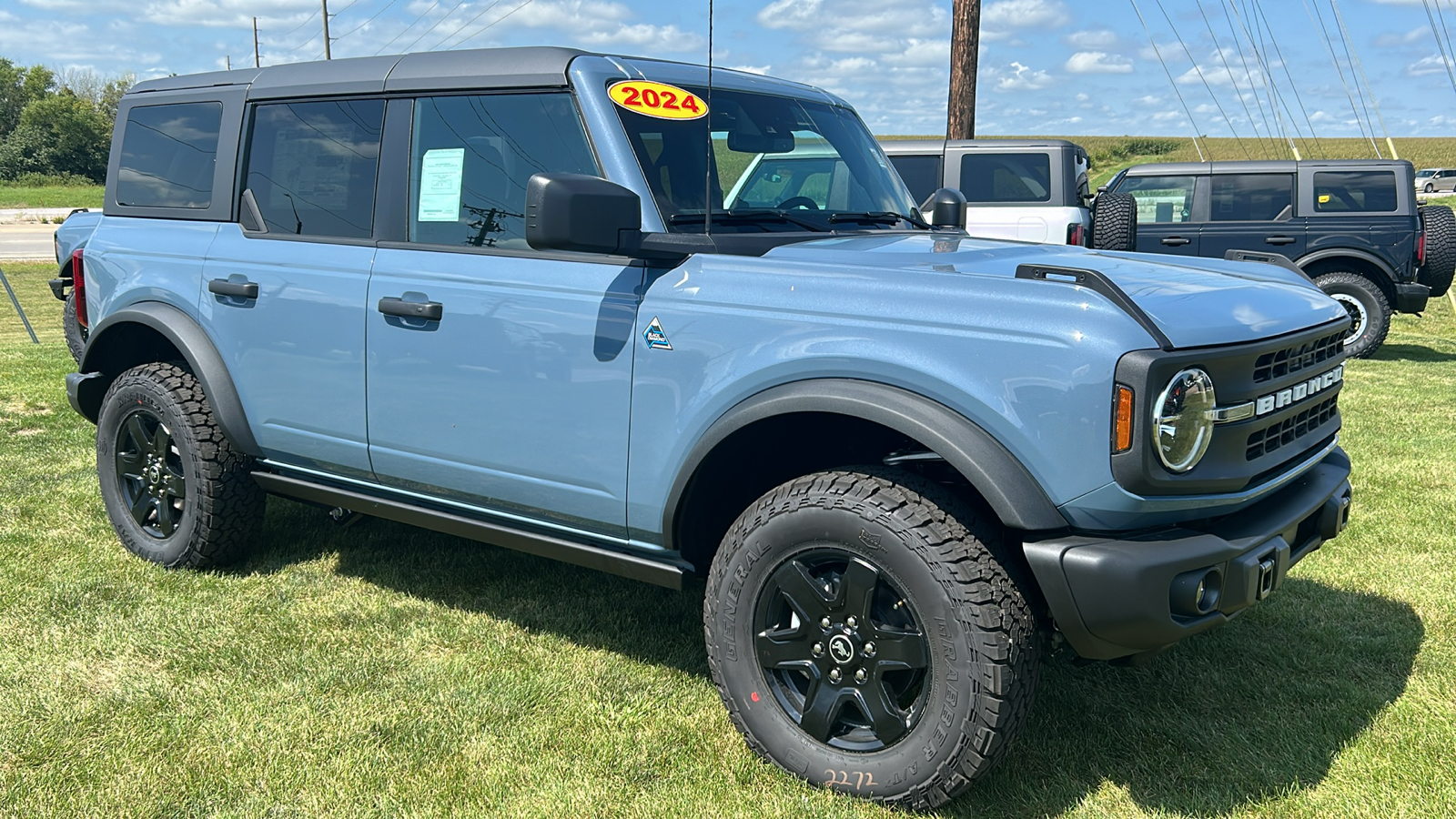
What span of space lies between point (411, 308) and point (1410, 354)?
41.9 ft

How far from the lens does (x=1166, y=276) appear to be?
122 inches

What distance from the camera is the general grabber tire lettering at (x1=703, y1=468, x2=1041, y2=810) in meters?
2.76

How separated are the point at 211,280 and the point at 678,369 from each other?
7.18 feet

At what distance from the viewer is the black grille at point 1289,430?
9.54 ft

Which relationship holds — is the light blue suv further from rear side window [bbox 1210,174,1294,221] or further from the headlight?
rear side window [bbox 1210,174,1294,221]

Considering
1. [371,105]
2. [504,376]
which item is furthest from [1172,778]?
[371,105]

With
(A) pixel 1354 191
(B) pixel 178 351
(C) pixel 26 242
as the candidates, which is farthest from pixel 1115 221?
(C) pixel 26 242

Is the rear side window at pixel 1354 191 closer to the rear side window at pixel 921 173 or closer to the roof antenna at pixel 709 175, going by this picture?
the rear side window at pixel 921 173

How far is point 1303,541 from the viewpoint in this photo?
3.26 metres

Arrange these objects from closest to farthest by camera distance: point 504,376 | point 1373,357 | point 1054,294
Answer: point 1054,294
point 504,376
point 1373,357

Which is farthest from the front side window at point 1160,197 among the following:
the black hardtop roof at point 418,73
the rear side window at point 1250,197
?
the black hardtop roof at point 418,73

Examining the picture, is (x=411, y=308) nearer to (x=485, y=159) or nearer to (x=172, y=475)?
(x=485, y=159)

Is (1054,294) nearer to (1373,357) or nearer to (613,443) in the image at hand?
(613,443)

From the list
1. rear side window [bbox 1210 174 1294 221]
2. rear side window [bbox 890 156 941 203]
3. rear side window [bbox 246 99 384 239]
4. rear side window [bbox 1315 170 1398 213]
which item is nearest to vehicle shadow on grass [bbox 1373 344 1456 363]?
rear side window [bbox 1315 170 1398 213]
